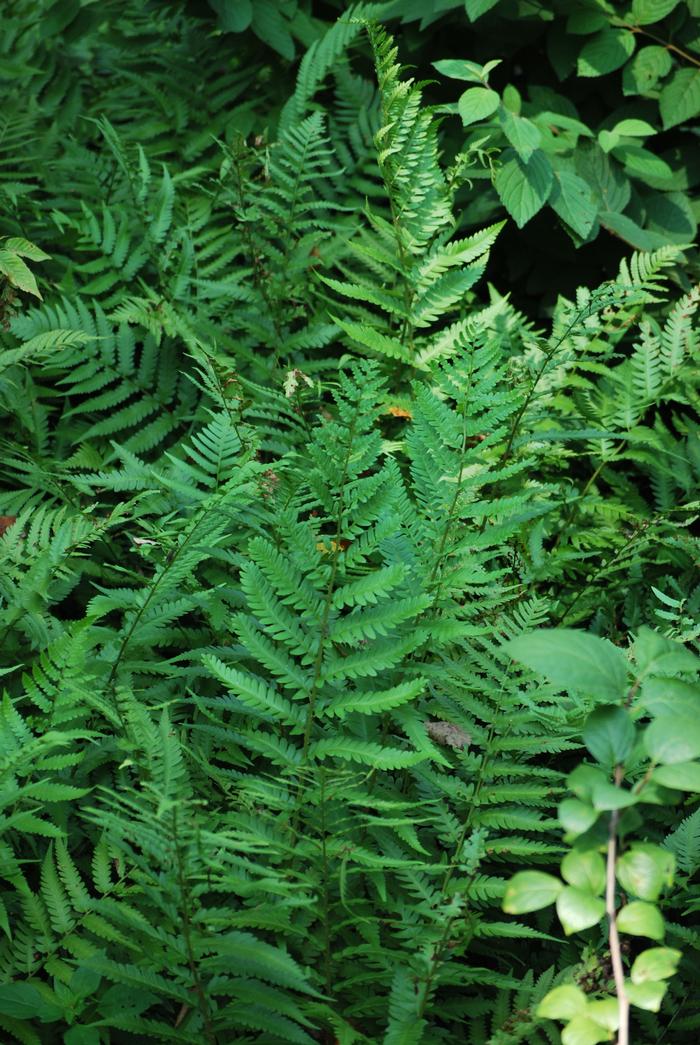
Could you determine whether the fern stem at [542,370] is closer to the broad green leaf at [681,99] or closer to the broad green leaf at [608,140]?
the broad green leaf at [608,140]

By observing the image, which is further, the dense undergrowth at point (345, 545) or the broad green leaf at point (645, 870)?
the dense undergrowth at point (345, 545)

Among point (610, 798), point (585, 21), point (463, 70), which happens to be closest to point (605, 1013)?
point (610, 798)

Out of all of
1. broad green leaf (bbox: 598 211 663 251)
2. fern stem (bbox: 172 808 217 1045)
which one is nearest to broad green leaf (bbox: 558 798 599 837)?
fern stem (bbox: 172 808 217 1045)

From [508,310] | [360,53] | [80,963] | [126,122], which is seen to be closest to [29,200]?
[126,122]

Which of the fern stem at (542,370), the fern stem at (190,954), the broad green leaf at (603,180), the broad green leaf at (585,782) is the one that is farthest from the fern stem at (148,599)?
the broad green leaf at (603,180)

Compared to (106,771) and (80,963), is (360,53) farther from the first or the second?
(80,963)

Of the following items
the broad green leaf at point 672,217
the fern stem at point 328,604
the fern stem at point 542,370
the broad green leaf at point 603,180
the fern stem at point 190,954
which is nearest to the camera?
the fern stem at point 190,954

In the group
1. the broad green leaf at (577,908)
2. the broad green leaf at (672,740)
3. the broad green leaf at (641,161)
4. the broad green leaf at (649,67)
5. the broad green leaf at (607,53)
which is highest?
the broad green leaf at (607,53)

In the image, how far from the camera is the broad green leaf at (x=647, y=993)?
36.0 inches

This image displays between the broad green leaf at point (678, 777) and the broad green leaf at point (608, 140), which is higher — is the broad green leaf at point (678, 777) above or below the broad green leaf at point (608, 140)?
below

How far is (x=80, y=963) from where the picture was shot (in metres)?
1.43

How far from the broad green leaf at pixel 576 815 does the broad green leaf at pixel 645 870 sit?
0.23 ft

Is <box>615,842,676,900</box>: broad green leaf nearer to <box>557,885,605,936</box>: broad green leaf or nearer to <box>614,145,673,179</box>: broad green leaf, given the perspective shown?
<box>557,885,605,936</box>: broad green leaf

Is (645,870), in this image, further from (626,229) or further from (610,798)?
(626,229)
